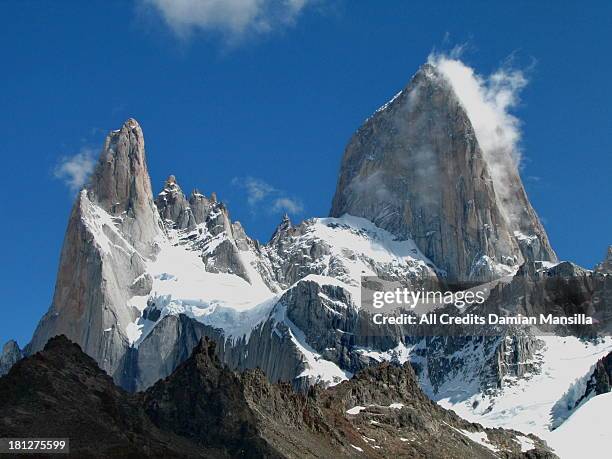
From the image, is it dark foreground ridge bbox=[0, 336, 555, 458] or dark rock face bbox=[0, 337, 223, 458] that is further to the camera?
dark foreground ridge bbox=[0, 336, 555, 458]

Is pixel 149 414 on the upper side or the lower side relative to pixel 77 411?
upper

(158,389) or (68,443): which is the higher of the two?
(158,389)

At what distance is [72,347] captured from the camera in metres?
167

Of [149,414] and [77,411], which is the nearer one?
[77,411]

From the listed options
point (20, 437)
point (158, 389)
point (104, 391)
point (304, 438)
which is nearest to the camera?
point (20, 437)

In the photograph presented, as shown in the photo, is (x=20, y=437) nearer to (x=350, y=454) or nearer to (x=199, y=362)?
(x=199, y=362)

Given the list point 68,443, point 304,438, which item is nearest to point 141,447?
point 68,443

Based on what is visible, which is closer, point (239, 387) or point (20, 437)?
point (20, 437)

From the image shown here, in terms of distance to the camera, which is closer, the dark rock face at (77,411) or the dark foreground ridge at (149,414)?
the dark rock face at (77,411)

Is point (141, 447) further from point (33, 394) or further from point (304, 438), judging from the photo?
point (304, 438)

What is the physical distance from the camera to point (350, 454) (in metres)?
198

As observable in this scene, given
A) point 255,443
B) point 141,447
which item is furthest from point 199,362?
point 141,447

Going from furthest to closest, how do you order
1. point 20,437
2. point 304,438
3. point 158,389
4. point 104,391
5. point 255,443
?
point 304,438 < point 158,389 < point 255,443 < point 104,391 < point 20,437

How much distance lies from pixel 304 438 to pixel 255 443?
28.6 meters
